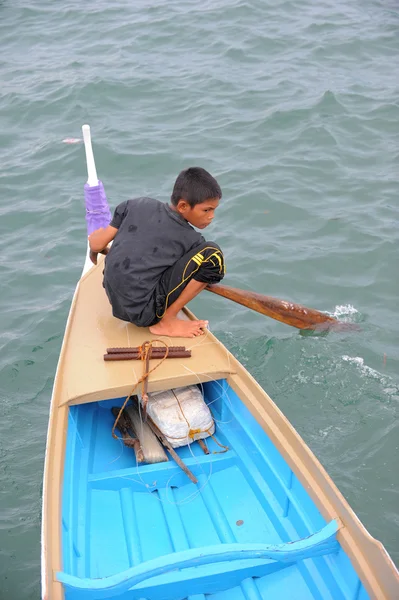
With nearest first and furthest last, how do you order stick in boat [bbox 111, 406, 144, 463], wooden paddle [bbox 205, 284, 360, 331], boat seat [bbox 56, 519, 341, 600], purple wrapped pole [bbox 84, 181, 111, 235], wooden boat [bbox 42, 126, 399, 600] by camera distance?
boat seat [bbox 56, 519, 341, 600] → wooden boat [bbox 42, 126, 399, 600] → stick in boat [bbox 111, 406, 144, 463] → wooden paddle [bbox 205, 284, 360, 331] → purple wrapped pole [bbox 84, 181, 111, 235]

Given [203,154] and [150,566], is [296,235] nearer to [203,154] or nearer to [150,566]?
[203,154]

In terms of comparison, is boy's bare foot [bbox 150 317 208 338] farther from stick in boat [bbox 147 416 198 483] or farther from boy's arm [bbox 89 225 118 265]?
boy's arm [bbox 89 225 118 265]

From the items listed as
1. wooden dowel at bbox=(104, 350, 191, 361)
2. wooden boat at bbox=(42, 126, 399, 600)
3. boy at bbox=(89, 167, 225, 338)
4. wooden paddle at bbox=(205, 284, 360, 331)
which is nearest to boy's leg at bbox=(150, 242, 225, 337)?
boy at bbox=(89, 167, 225, 338)

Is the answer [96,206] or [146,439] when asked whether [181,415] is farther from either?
[96,206]

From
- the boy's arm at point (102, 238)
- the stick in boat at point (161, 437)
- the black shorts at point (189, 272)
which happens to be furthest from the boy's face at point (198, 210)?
the stick in boat at point (161, 437)

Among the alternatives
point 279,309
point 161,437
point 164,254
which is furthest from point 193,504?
point 279,309

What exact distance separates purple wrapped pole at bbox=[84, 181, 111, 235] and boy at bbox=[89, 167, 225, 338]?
4.72 ft

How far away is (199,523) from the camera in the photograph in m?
3.63

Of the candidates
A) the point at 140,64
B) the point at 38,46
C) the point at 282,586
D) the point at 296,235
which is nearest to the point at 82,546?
the point at 282,586

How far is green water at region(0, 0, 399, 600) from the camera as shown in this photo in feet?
15.7

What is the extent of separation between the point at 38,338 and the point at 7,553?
7.72 ft

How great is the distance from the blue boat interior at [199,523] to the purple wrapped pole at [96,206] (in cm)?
192

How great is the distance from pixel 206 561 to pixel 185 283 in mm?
1854

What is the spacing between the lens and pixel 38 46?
1198cm
